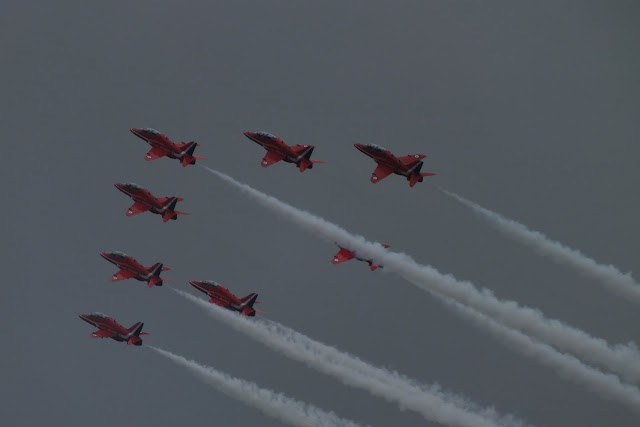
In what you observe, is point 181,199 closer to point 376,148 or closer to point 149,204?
point 149,204

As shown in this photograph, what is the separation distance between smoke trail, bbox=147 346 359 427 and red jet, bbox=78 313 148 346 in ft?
10.0

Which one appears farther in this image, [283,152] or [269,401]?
[269,401]

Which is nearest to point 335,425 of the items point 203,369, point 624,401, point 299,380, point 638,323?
point 203,369

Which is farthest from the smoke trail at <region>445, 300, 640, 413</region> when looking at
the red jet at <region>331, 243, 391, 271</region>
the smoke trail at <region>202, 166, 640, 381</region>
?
the red jet at <region>331, 243, 391, 271</region>

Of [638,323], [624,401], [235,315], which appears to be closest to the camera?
[624,401]

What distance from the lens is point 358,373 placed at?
120 meters

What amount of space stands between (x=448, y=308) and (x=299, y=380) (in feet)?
124

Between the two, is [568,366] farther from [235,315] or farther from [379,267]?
[235,315]

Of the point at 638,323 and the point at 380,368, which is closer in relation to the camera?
the point at 380,368

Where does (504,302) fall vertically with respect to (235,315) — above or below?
above

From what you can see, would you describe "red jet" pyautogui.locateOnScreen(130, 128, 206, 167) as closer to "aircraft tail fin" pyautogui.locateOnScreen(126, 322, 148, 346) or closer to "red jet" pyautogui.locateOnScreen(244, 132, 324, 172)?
"red jet" pyautogui.locateOnScreen(244, 132, 324, 172)

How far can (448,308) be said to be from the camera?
118062 millimetres

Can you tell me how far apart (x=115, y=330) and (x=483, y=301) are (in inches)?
1223

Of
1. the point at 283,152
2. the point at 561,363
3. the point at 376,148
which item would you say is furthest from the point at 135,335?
the point at 561,363
